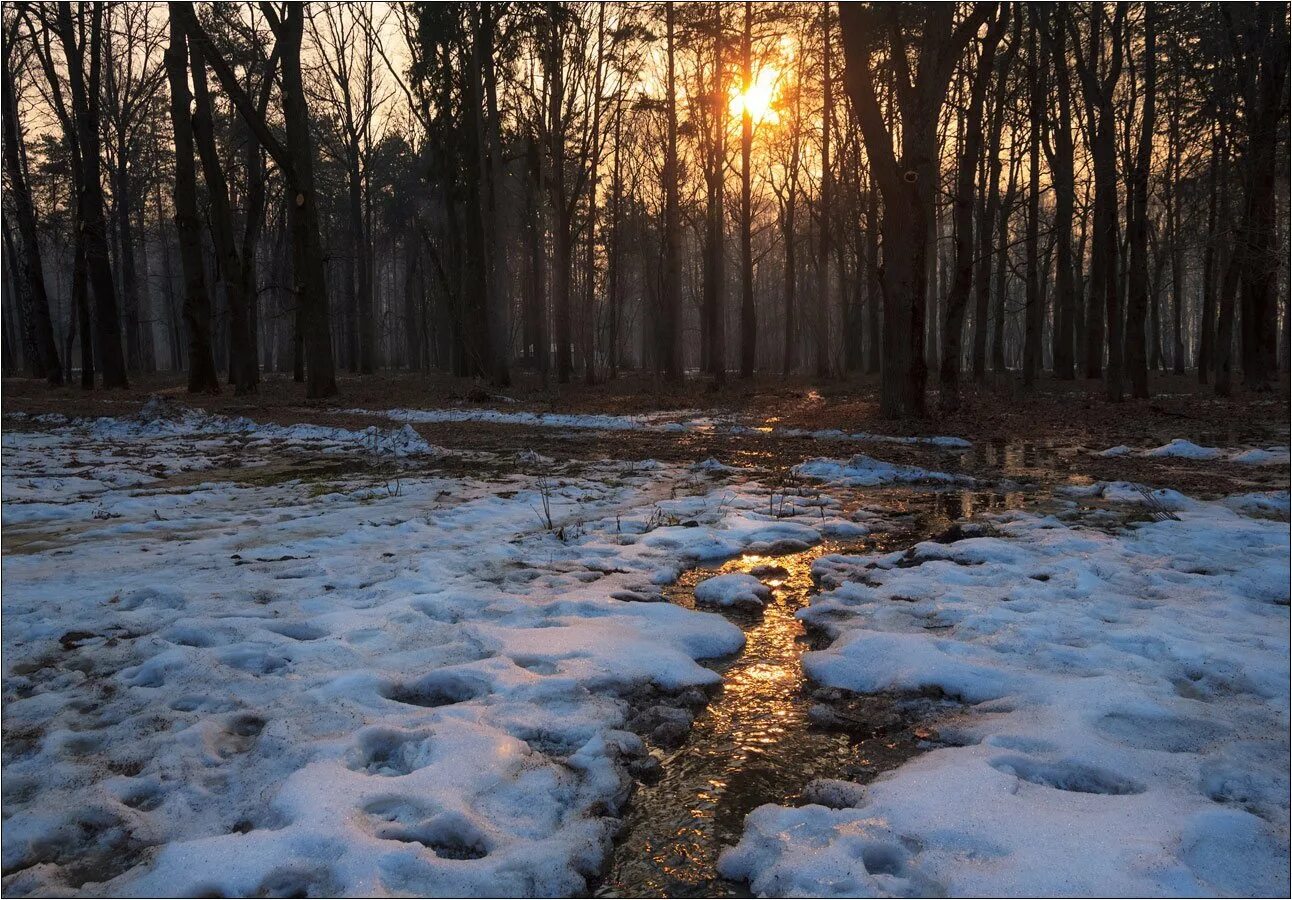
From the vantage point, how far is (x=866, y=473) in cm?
730

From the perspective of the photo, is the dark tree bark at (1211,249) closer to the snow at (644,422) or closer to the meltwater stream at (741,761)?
the snow at (644,422)

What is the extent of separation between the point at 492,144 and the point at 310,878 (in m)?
18.2

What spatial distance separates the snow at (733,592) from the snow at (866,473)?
3.38 m

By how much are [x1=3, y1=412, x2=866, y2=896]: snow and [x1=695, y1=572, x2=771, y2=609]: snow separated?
28 centimetres

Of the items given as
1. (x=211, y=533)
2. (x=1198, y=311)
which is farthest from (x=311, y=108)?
(x=1198, y=311)

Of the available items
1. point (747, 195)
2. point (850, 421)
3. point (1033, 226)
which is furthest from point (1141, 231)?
point (747, 195)

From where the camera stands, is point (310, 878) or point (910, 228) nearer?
point (310, 878)

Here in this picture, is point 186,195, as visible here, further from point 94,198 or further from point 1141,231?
point 1141,231

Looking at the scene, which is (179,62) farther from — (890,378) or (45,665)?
(45,665)

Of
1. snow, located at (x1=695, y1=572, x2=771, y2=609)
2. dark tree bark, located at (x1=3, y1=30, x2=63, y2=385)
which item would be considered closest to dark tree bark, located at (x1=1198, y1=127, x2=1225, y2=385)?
snow, located at (x1=695, y1=572, x2=771, y2=609)

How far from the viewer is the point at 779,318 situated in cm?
4909

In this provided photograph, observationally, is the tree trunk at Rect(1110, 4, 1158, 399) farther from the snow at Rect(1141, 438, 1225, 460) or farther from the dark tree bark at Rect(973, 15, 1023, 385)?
the snow at Rect(1141, 438, 1225, 460)

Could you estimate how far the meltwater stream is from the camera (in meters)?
1.71

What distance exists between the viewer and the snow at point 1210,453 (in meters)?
7.73
